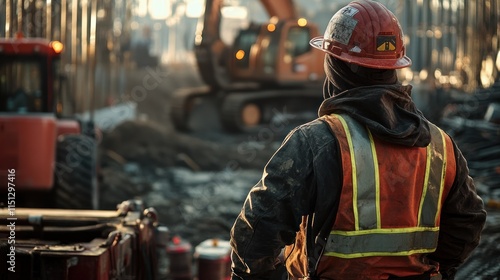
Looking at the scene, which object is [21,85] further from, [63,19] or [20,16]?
[63,19]

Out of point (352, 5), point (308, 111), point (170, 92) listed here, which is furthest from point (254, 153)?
point (170, 92)

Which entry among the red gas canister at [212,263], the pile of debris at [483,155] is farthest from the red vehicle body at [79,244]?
the pile of debris at [483,155]

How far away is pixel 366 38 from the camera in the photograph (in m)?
3.32

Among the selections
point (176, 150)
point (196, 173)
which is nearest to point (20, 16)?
point (176, 150)

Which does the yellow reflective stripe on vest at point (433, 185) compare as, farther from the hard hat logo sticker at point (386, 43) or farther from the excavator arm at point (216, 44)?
the excavator arm at point (216, 44)

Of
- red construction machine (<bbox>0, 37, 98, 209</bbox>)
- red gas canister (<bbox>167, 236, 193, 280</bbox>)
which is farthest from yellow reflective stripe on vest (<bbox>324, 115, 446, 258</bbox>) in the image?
red construction machine (<bbox>0, 37, 98, 209</bbox>)

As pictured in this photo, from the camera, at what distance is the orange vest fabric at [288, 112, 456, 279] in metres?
3.10

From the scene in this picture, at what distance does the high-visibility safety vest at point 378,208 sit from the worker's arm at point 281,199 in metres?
0.10

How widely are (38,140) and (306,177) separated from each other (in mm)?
7156

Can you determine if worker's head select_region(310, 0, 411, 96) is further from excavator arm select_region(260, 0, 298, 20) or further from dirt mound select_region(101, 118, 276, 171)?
excavator arm select_region(260, 0, 298, 20)

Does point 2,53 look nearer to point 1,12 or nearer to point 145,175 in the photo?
point 145,175

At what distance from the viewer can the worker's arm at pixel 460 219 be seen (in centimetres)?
338

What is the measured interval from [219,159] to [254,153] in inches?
32.6

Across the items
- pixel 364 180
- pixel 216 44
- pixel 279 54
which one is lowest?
pixel 279 54
